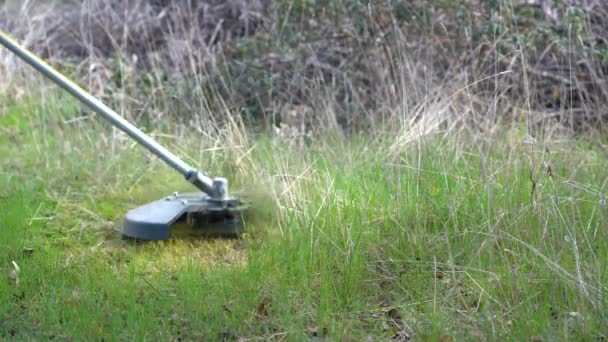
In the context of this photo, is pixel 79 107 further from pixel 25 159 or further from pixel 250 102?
pixel 250 102

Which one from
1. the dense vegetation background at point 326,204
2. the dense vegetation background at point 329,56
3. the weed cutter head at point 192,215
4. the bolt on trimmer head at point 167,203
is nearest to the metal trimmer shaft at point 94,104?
the bolt on trimmer head at point 167,203

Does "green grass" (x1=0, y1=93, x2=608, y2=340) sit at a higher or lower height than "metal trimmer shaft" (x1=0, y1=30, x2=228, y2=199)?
lower

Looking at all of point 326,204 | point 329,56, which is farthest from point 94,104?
point 329,56

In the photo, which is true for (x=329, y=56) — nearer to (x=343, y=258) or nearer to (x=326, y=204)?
(x=326, y=204)

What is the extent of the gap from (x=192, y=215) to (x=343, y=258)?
0.93 metres

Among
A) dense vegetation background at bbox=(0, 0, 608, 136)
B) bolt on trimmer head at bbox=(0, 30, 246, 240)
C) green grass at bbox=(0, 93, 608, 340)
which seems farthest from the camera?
dense vegetation background at bbox=(0, 0, 608, 136)

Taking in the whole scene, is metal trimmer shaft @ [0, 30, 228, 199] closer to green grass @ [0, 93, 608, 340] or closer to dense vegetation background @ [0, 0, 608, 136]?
green grass @ [0, 93, 608, 340]

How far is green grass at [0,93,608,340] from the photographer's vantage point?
9.39ft

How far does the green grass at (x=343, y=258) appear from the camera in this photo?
9.39ft

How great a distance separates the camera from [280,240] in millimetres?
3471

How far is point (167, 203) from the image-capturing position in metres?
3.90

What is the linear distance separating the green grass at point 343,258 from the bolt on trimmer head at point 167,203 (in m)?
0.09

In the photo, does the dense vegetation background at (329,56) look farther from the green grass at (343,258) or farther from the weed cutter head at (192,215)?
the weed cutter head at (192,215)

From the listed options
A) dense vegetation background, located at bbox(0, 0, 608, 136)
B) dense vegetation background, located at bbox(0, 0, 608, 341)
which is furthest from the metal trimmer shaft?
dense vegetation background, located at bbox(0, 0, 608, 136)
